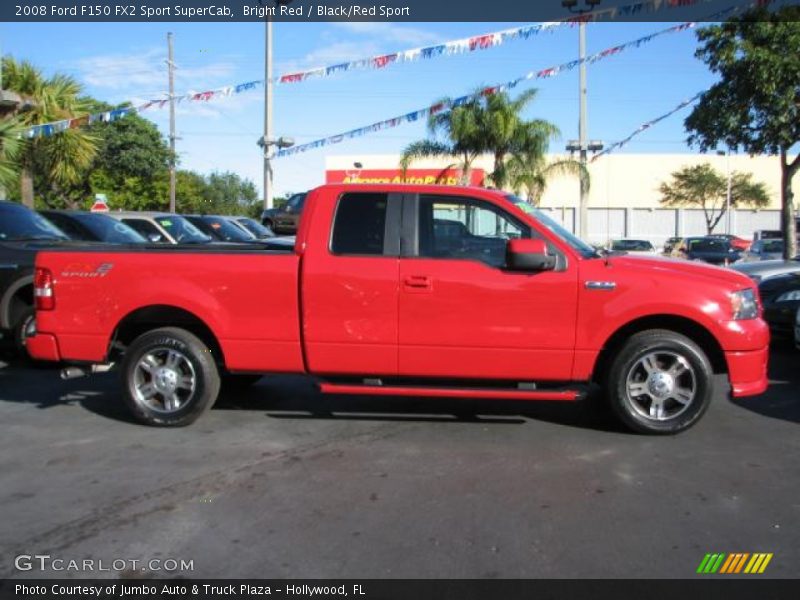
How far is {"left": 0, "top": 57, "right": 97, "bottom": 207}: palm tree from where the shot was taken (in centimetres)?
1753

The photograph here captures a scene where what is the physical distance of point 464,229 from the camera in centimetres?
587

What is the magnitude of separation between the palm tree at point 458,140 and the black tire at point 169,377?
21.5 m

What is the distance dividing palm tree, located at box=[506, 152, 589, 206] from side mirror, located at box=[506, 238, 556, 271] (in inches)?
855

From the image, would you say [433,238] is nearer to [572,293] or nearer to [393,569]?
[572,293]

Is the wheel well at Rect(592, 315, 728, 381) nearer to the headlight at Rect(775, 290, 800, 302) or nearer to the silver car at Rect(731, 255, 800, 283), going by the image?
the headlight at Rect(775, 290, 800, 302)

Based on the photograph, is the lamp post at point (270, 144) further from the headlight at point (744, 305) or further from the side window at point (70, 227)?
the headlight at point (744, 305)

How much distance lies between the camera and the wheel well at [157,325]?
6.11 m

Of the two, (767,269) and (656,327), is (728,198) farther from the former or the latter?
(656,327)

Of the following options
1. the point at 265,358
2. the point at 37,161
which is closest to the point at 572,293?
the point at 265,358

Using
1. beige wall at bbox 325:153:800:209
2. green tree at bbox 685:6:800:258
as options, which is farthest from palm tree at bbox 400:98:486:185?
beige wall at bbox 325:153:800:209

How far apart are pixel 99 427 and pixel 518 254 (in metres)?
3.70

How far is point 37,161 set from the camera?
18.4 metres

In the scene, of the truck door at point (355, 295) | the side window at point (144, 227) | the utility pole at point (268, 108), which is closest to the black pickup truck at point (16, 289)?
the truck door at point (355, 295)
